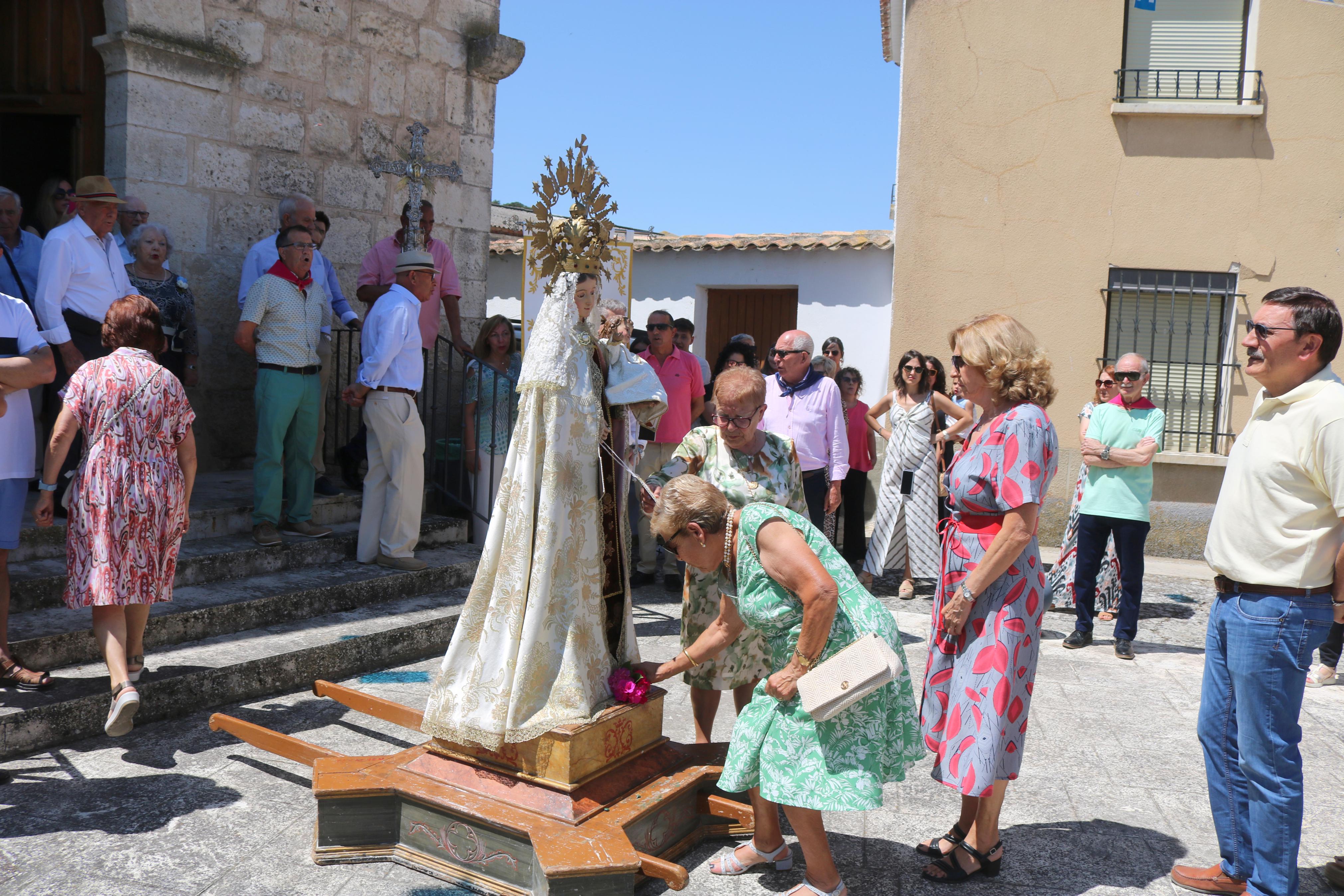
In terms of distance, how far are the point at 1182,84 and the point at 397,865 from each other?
9861 millimetres

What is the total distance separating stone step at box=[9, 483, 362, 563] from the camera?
5.25 meters

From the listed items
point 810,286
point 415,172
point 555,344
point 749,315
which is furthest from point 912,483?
point 749,315

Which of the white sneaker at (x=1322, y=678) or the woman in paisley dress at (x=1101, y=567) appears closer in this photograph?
the white sneaker at (x=1322, y=678)

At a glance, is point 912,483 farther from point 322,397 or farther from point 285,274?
point 285,274

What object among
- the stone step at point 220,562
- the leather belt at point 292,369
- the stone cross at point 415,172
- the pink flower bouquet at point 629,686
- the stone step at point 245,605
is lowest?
the stone step at point 245,605

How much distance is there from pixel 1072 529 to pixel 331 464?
17.5 feet

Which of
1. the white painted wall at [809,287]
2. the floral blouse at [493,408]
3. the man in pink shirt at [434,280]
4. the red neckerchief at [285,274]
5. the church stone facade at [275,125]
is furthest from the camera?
the white painted wall at [809,287]

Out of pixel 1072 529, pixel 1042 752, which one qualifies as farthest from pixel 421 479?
pixel 1072 529

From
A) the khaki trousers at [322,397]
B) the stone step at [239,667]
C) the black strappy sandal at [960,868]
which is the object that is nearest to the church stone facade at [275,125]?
the khaki trousers at [322,397]

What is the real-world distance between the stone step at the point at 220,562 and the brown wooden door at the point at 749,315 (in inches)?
300

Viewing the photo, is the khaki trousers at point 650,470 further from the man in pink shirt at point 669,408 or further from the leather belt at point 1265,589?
the leather belt at point 1265,589

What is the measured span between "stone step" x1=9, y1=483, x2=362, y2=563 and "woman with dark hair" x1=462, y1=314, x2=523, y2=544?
811mm

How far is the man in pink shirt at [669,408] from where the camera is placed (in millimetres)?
7434

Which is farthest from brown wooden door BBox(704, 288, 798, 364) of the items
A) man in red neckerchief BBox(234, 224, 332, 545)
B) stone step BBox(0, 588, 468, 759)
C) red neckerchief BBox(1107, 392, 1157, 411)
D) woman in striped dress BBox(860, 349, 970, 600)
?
stone step BBox(0, 588, 468, 759)
